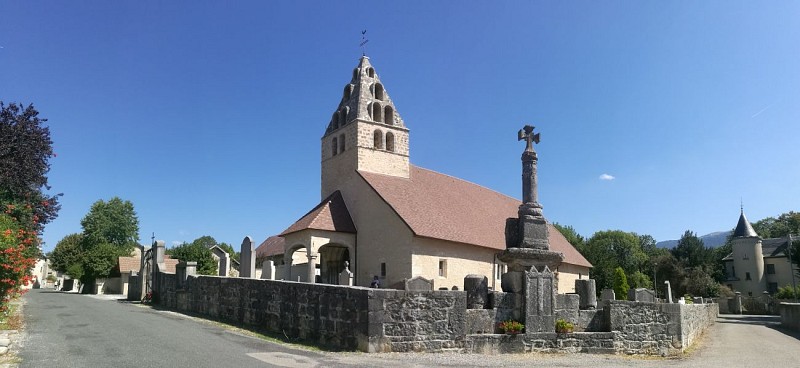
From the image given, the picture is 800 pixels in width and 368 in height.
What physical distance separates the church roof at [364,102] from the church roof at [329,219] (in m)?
5.16

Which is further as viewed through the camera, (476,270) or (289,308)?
(476,270)

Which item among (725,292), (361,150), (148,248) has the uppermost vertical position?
(361,150)

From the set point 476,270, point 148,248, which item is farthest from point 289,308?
point 476,270

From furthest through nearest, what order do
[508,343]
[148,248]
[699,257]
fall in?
[699,257]
[148,248]
[508,343]

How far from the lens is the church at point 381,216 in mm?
26953

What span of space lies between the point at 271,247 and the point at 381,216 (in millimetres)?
15631

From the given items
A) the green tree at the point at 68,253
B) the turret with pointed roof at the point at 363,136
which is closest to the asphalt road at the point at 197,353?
the turret with pointed roof at the point at 363,136

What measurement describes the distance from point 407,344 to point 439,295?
1.31 meters

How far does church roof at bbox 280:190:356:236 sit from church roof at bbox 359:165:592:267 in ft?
7.68

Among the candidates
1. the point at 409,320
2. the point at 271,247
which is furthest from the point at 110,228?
the point at 409,320

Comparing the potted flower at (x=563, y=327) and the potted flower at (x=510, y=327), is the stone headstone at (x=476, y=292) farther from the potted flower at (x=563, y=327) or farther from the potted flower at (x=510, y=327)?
the potted flower at (x=563, y=327)

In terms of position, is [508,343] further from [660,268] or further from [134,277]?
[660,268]

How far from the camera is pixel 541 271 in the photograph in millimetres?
14070

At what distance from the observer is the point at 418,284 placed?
12.7 m
